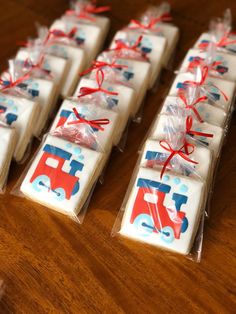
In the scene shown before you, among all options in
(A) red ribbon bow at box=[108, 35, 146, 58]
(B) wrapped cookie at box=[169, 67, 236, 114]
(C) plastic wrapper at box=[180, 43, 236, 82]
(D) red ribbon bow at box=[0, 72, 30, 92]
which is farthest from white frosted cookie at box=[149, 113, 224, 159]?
(D) red ribbon bow at box=[0, 72, 30, 92]

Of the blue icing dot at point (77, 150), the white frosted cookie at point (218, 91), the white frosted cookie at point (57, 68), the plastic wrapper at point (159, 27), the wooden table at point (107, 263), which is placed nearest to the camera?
the wooden table at point (107, 263)

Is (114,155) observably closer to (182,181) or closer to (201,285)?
(182,181)

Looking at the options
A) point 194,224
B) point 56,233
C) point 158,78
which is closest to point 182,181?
point 194,224

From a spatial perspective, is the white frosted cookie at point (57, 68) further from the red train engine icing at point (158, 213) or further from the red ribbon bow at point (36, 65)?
the red train engine icing at point (158, 213)

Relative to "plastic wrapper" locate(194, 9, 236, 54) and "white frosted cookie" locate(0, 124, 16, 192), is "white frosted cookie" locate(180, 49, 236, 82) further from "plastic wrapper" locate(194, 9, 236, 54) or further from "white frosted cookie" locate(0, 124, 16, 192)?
"white frosted cookie" locate(0, 124, 16, 192)

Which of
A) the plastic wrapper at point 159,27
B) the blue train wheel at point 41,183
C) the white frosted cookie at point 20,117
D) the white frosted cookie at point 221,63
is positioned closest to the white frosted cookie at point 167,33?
the plastic wrapper at point 159,27

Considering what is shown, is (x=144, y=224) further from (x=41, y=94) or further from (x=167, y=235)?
(x=41, y=94)
